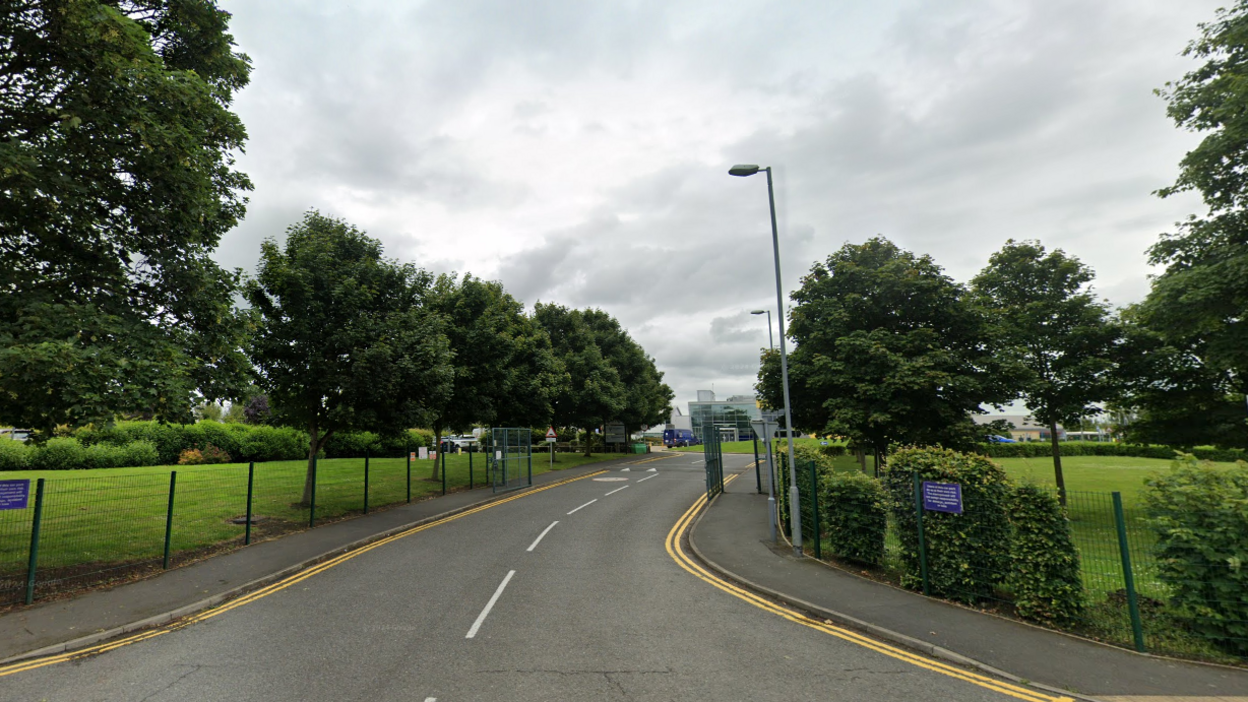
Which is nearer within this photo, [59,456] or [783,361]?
[783,361]

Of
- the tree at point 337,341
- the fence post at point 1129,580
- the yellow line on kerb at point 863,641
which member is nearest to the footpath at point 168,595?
the tree at point 337,341

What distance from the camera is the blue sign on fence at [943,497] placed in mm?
8555

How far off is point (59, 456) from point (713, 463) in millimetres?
30574

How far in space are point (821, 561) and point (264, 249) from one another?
17407 millimetres

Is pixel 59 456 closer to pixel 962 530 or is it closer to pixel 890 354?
pixel 962 530

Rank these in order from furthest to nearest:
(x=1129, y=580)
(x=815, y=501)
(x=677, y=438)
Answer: (x=677, y=438) < (x=815, y=501) < (x=1129, y=580)

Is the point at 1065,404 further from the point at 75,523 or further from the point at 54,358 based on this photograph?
the point at 75,523

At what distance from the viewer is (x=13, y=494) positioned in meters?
8.55

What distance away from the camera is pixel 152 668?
6.22 meters

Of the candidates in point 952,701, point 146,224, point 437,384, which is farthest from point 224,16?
point 952,701

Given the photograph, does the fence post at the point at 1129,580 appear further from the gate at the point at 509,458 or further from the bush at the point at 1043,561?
the gate at the point at 509,458

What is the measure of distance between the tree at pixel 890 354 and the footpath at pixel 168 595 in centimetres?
1551

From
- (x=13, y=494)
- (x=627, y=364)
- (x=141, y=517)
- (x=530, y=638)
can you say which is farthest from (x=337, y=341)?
(x=627, y=364)

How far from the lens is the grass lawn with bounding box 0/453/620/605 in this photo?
32.2ft
